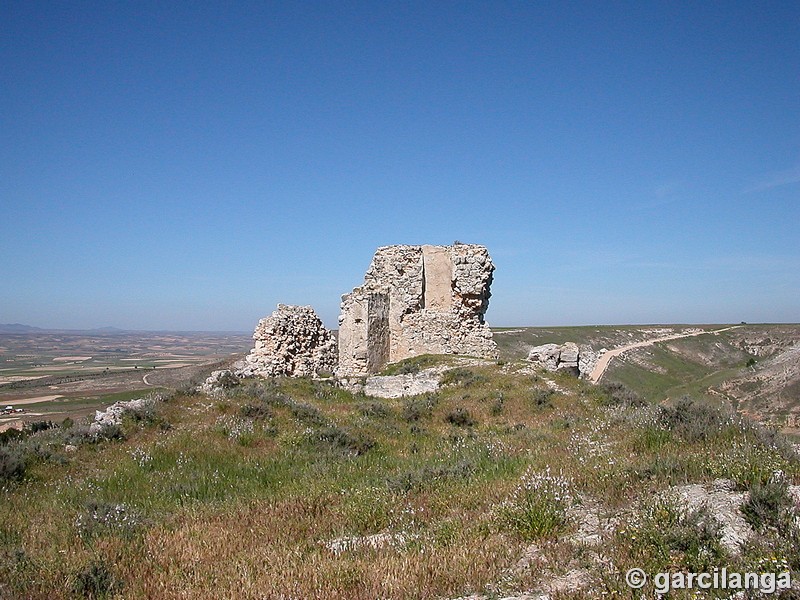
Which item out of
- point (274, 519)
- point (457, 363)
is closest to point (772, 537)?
point (274, 519)

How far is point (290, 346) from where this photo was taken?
741 inches

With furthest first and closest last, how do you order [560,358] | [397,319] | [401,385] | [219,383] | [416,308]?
[416,308], [397,319], [560,358], [401,385], [219,383]

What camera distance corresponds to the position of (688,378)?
177 ft

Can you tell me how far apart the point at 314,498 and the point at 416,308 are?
15.0 meters

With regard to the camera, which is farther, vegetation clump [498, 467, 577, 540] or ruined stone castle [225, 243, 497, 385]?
ruined stone castle [225, 243, 497, 385]

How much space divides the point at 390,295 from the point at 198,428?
12.0 metres

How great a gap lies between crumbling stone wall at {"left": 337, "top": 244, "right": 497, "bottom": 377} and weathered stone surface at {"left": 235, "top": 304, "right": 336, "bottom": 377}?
0.81 metres

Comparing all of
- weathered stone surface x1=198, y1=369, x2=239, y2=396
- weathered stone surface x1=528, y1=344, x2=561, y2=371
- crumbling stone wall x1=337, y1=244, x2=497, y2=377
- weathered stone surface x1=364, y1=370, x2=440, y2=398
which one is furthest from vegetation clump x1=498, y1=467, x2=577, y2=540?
crumbling stone wall x1=337, y1=244, x2=497, y2=377

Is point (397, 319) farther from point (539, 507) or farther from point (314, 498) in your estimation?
point (539, 507)

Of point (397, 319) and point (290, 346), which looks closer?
point (290, 346)

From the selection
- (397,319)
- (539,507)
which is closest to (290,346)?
(397,319)

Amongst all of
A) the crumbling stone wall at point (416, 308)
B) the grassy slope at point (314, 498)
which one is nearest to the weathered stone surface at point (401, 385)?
the crumbling stone wall at point (416, 308)

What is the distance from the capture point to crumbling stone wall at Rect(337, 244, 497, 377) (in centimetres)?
2025

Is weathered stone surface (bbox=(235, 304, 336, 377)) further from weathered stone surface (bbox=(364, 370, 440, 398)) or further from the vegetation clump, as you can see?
the vegetation clump
